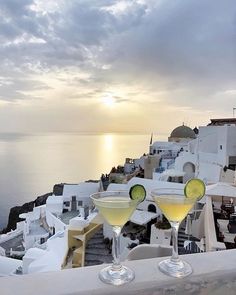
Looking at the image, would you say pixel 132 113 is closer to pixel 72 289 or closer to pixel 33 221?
pixel 33 221

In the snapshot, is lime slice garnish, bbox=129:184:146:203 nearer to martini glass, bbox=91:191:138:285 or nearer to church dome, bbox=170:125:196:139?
martini glass, bbox=91:191:138:285

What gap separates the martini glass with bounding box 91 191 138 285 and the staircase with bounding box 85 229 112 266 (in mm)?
7946

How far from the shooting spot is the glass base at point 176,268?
127 centimetres

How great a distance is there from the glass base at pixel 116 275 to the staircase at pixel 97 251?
8141mm

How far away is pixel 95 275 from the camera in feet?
4.11

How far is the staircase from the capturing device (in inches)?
375

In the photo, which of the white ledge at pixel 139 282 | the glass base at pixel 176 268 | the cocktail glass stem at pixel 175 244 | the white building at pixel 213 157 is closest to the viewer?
the white ledge at pixel 139 282

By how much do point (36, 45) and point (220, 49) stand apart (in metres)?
7.81

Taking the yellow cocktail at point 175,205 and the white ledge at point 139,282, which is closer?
the white ledge at point 139,282

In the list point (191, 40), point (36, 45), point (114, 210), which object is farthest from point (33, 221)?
point (114, 210)

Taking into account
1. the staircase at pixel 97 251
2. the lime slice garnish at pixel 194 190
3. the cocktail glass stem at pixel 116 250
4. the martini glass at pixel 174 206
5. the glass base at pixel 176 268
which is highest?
the lime slice garnish at pixel 194 190

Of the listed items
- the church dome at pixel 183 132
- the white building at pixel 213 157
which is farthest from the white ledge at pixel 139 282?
the church dome at pixel 183 132

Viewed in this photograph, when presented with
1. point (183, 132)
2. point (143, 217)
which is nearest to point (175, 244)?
point (143, 217)

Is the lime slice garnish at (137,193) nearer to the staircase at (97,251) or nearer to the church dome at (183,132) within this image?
the staircase at (97,251)
